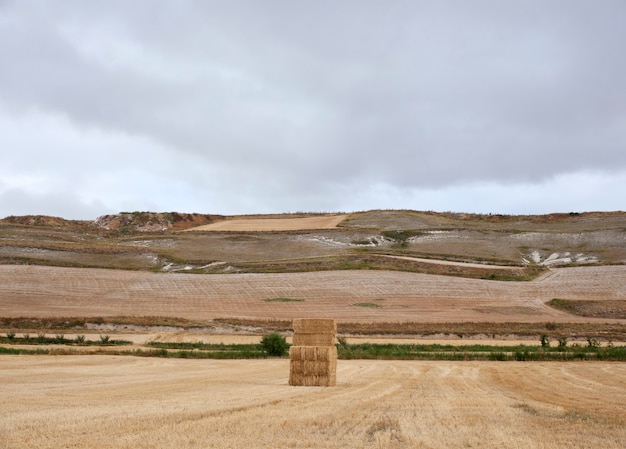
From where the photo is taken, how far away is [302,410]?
36.4 feet

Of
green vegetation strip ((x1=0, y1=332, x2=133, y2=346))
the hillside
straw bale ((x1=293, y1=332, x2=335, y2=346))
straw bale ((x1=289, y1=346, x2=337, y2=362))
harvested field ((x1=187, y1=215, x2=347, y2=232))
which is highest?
harvested field ((x1=187, y1=215, x2=347, y2=232))

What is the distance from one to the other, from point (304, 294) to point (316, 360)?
38.1m

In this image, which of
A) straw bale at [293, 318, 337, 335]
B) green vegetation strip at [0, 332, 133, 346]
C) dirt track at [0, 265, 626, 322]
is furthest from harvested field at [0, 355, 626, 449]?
dirt track at [0, 265, 626, 322]

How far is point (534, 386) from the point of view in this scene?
664 inches

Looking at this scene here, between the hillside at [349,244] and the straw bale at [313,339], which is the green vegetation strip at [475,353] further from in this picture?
the hillside at [349,244]

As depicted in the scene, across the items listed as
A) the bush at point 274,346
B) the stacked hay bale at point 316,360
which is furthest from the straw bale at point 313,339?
the bush at point 274,346

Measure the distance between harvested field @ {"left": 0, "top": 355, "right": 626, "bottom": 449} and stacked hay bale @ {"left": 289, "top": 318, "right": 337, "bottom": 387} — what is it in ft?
1.65

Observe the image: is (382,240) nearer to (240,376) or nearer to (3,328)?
(3,328)

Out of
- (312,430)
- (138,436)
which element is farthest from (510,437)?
(138,436)

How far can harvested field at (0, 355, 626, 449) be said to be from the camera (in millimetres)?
8312

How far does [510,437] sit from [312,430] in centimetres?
252

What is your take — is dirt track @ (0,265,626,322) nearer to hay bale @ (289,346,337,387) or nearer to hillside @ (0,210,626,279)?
hillside @ (0,210,626,279)

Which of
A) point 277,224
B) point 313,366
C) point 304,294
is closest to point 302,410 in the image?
point 313,366

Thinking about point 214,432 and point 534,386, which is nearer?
point 214,432
